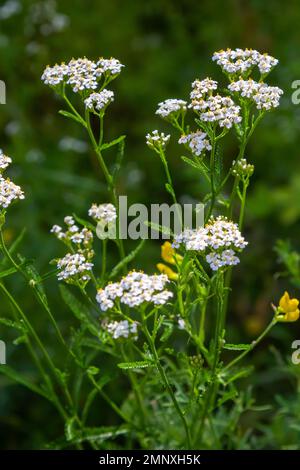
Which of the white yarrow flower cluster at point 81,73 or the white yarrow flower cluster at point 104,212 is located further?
the white yarrow flower cluster at point 104,212

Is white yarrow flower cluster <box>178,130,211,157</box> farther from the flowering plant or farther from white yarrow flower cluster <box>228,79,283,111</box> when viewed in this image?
white yarrow flower cluster <box>228,79,283,111</box>

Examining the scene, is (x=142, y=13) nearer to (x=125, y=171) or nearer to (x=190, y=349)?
A: (x=125, y=171)

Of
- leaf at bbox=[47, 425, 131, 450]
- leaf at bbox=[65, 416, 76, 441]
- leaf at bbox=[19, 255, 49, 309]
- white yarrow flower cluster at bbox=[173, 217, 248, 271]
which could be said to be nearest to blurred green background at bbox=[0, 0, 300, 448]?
leaf at bbox=[47, 425, 131, 450]

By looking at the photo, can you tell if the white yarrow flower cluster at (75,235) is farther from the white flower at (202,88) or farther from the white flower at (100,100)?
the white flower at (202,88)

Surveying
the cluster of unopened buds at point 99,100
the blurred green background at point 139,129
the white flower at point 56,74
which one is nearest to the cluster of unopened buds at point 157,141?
the cluster of unopened buds at point 99,100

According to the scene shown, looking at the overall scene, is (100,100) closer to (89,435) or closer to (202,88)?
(202,88)
